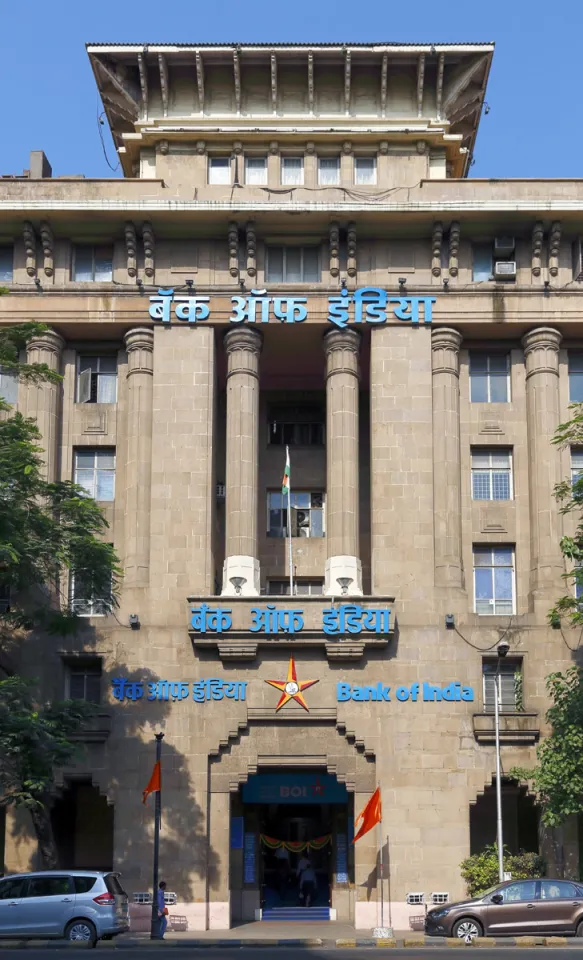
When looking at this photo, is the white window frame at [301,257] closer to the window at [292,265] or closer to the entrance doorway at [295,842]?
the window at [292,265]

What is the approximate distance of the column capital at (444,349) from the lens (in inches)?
2013

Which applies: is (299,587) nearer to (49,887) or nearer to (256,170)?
(256,170)

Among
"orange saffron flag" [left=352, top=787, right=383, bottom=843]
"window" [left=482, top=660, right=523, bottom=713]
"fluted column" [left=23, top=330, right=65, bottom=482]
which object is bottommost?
"orange saffron flag" [left=352, top=787, right=383, bottom=843]

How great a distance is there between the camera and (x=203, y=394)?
50438 millimetres

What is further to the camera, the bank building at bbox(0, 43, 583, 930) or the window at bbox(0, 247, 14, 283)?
the window at bbox(0, 247, 14, 283)

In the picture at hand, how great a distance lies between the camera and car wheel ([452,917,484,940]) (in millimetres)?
37812

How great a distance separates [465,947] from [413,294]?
24.4 m

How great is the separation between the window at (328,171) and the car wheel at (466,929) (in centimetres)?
2929

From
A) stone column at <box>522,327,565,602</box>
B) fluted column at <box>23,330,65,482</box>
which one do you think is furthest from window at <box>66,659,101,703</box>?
stone column at <box>522,327,565,602</box>

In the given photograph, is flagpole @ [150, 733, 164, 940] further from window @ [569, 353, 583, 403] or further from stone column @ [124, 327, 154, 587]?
window @ [569, 353, 583, 403]

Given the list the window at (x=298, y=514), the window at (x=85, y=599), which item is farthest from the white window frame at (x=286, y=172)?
the window at (x=85, y=599)

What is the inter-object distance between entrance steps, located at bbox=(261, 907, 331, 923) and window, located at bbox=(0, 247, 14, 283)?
82.5 feet

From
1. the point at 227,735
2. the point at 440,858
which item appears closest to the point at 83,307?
the point at 227,735

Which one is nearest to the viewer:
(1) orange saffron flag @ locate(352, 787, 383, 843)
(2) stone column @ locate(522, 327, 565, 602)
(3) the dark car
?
(3) the dark car
